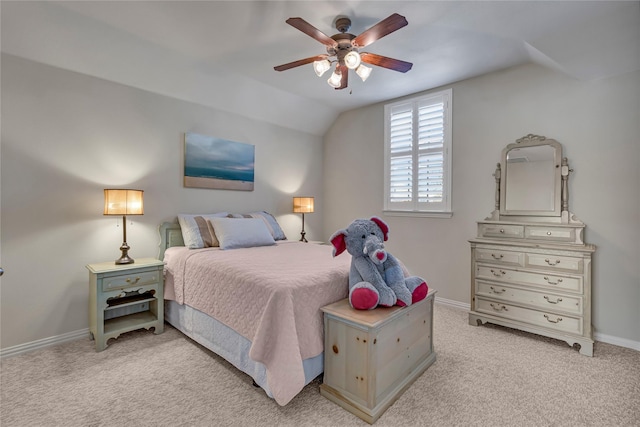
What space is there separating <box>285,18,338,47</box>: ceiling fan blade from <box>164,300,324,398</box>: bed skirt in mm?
2105

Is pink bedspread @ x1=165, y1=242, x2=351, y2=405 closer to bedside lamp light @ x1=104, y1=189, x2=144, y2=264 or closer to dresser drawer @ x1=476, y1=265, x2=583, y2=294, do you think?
bedside lamp light @ x1=104, y1=189, x2=144, y2=264

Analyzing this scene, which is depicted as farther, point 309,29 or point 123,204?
point 123,204

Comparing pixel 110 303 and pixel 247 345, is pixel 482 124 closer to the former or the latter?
pixel 247 345

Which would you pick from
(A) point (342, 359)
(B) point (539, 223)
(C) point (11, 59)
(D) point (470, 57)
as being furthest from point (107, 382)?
(D) point (470, 57)

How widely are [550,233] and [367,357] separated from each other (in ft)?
7.51

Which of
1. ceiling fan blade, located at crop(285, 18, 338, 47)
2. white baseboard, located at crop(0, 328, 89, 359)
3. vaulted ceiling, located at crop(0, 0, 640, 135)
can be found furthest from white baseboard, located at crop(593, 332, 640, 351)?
white baseboard, located at crop(0, 328, 89, 359)

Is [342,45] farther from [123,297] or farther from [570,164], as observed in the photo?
[123,297]

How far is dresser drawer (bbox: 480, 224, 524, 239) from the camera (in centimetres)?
294

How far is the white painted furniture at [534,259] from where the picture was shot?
253 cm

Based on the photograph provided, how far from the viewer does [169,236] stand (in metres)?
3.20

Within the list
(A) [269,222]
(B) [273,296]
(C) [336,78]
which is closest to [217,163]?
(A) [269,222]

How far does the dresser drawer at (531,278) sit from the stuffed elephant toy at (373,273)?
130 cm

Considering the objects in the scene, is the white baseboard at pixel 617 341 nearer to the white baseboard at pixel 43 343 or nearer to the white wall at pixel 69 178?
the white wall at pixel 69 178

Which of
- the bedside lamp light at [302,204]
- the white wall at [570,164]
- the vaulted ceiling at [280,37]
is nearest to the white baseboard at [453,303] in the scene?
the white wall at [570,164]
